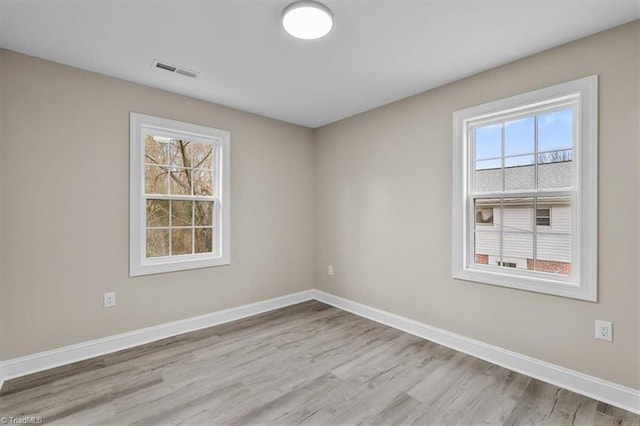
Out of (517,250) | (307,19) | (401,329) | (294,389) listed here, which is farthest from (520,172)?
(294,389)

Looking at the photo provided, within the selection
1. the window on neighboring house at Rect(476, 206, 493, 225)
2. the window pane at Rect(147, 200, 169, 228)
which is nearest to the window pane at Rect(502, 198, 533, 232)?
the window on neighboring house at Rect(476, 206, 493, 225)

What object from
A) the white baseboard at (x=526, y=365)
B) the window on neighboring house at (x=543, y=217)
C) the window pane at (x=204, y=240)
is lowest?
the white baseboard at (x=526, y=365)

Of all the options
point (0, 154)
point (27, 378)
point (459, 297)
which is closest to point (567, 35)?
point (459, 297)

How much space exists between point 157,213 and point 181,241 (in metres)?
0.39

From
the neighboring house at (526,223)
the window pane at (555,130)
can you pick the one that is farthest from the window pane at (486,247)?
the window pane at (555,130)

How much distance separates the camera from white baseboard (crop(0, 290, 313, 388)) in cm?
238

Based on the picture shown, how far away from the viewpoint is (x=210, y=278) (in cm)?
346

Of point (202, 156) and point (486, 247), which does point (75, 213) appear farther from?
point (486, 247)

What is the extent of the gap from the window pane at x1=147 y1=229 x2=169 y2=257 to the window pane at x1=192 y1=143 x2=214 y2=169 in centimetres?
81

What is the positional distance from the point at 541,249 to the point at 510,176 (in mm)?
649

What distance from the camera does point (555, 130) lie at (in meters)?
2.41

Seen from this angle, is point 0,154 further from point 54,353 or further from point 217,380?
point 217,380

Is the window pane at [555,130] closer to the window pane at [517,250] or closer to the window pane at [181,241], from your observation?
the window pane at [517,250]

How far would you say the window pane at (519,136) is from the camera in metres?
2.54
